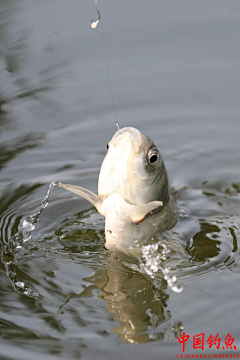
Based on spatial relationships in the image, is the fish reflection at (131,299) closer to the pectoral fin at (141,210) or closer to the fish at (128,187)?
the fish at (128,187)

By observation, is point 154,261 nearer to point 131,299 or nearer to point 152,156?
point 131,299

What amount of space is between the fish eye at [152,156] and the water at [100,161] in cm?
59

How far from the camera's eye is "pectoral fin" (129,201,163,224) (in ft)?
11.9

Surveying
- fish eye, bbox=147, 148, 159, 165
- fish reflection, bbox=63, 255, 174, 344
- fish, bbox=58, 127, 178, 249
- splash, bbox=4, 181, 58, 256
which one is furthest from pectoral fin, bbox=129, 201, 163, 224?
splash, bbox=4, 181, 58, 256

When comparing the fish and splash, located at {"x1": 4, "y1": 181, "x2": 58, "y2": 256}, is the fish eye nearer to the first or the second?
the fish

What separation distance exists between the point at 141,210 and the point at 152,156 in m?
0.33

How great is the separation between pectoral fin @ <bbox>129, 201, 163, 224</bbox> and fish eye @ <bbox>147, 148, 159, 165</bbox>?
0.24 m

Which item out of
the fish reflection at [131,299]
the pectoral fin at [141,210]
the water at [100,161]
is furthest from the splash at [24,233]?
the pectoral fin at [141,210]

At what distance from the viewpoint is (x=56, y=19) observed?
24.8ft

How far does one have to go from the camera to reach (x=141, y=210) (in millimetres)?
3645

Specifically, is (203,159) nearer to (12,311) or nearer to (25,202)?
(25,202)

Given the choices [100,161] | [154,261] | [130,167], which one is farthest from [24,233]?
[100,161]

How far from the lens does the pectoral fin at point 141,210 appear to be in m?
3.62

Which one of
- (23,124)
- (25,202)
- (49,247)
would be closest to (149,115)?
(23,124)
